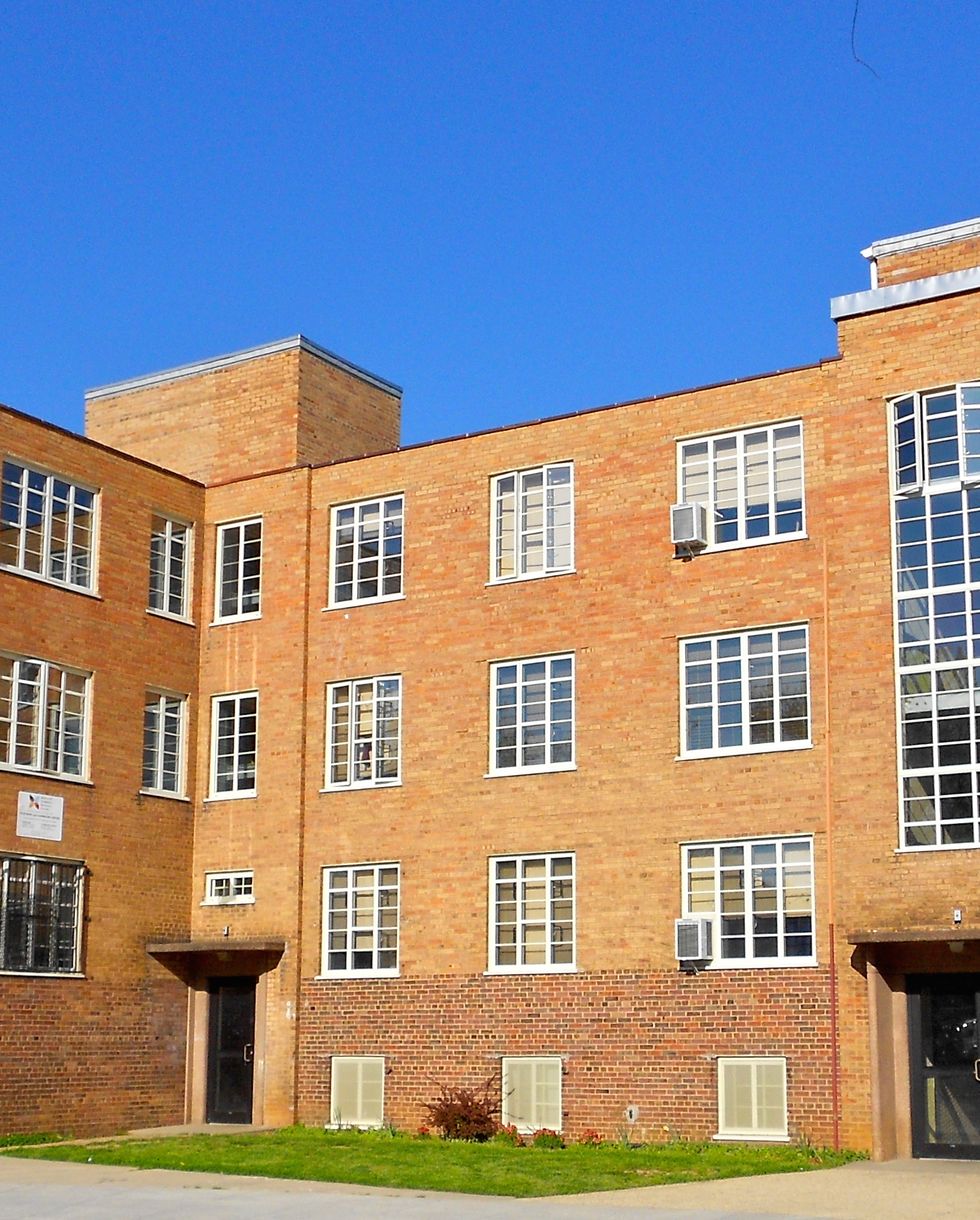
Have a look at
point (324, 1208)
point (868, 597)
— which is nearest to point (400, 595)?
point (868, 597)

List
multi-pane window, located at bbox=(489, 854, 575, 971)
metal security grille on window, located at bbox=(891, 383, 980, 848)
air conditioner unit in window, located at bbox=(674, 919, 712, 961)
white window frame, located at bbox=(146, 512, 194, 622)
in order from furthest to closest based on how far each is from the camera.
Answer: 1. white window frame, located at bbox=(146, 512, 194, 622)
2. multi-pane window, located at bbox=(489, 854, 575, 971)
3. air conditioner unit in window, located at bbox=(674, 919, 712, 961)
4. metal security grille on window, located at bbox=(891, 383, 980, 848)

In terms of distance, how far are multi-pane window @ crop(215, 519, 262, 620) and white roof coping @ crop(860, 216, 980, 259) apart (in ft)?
36.5

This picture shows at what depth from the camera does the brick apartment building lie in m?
23.2

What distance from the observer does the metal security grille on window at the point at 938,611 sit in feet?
74.0

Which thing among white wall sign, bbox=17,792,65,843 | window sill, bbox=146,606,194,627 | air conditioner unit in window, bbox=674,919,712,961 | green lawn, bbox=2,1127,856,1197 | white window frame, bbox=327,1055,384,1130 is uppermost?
window sill, bbox=146,606,194,627

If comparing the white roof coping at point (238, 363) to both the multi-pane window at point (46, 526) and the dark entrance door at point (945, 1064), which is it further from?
the dark entrance door at point (945, 1064)

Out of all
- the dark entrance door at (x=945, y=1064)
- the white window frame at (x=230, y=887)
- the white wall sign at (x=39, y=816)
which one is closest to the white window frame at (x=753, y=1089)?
the dark entrance door at (x=945, y=1064)

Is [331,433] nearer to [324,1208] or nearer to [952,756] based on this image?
[952,756]

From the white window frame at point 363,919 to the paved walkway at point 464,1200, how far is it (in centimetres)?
722

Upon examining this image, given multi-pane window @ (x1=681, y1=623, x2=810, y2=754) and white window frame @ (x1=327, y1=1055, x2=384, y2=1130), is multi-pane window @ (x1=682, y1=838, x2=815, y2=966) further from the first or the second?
white window frame @ (x1=327, y1=1055, x2=384, y2=1130)

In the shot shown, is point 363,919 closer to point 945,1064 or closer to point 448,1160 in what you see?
point 448,1160

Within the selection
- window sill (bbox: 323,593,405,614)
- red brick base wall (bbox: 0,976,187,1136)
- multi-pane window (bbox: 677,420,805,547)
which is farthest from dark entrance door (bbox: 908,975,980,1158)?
red brick base wall (bbox: 0,976,187,1136)

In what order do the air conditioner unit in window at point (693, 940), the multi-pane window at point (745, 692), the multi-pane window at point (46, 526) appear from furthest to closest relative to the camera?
the multi-pane window at point (46, 526) → the multi-pane window at point (745, 692) → the air conditioner unit in window at point (693, 940)

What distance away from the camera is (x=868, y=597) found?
23719mm
